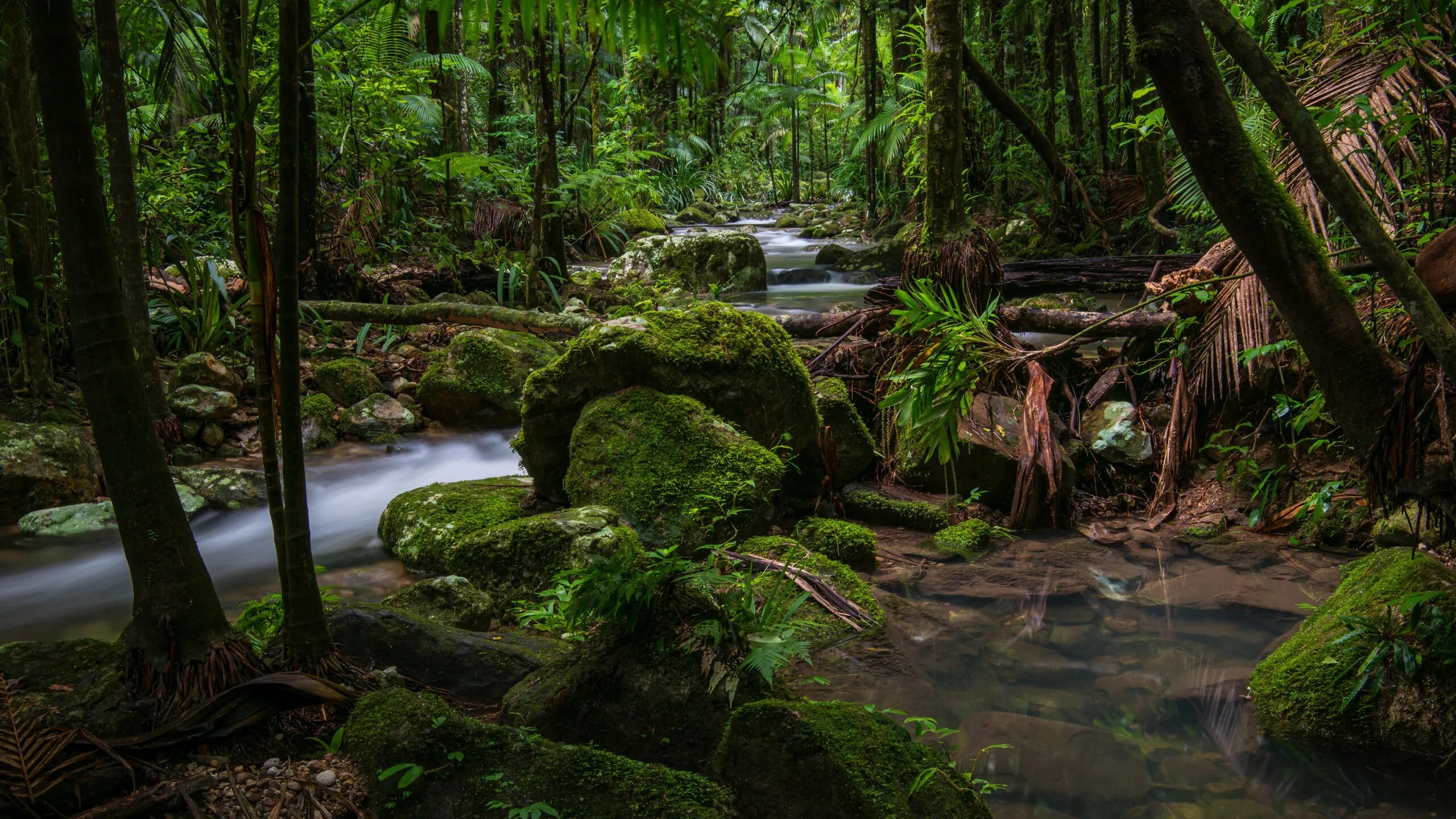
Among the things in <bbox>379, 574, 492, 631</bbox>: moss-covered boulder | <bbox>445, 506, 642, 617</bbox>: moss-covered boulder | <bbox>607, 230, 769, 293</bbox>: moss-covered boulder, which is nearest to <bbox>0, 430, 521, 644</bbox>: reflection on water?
<bbox>445, 506, 642, 617</bbox>: moss-covered boulder

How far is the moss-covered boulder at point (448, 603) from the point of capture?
3.64 meters

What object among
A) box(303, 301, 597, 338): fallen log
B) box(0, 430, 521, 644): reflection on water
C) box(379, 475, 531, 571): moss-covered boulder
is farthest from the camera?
box(303, 301, 597, 338): fallen log

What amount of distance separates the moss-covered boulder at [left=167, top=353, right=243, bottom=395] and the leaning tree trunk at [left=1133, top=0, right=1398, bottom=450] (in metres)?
7.00

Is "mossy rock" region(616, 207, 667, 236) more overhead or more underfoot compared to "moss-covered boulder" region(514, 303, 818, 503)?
more overhead

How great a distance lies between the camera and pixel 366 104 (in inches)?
377

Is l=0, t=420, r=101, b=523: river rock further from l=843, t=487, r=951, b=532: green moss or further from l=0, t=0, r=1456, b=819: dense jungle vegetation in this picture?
l=843, t=487, r=951, b=532: green moss

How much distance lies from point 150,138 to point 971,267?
901 cm

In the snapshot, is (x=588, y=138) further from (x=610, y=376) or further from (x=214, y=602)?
(x=214, y=602)

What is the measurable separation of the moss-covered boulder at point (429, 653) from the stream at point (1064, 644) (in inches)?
48.4

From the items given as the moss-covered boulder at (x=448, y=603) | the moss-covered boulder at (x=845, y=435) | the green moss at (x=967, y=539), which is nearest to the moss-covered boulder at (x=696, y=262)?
the moss-covered boulder at (x=845, y=435)

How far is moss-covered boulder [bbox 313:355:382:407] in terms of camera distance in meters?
7.58

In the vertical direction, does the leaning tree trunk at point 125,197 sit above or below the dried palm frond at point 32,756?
above

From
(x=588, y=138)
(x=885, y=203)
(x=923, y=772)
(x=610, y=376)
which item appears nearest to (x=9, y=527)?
(x=610, y=376)

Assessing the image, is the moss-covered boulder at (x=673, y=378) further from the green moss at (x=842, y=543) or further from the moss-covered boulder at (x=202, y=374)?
the moss-covered boulder at (x=202, y=374)
